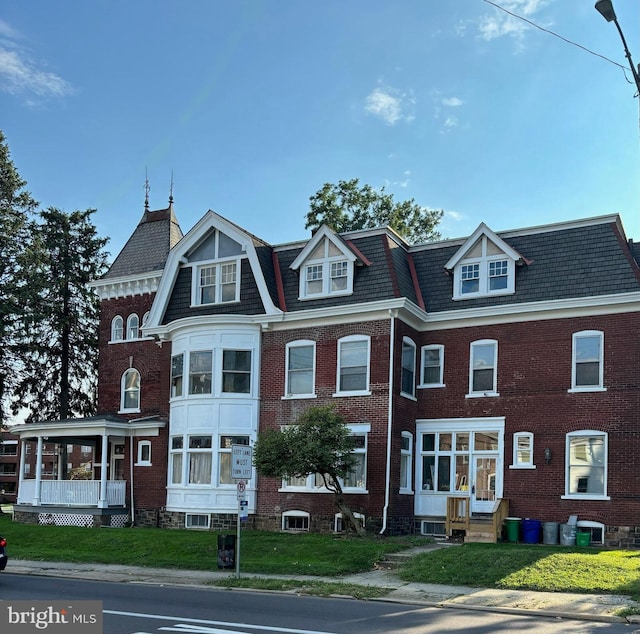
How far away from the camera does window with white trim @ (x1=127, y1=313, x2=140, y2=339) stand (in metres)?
32.0

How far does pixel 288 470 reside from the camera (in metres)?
22.6

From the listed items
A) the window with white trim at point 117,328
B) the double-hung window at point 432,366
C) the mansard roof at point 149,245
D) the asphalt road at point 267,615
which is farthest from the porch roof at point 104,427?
the asphalt road at point 267,615

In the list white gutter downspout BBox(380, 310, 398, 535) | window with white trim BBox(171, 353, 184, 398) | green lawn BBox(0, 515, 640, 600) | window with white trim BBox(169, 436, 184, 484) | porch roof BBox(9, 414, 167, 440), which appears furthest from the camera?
porch roof BBox(9, 414, 167, 440)

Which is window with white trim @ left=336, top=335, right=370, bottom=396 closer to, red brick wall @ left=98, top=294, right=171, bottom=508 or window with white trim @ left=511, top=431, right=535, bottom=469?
window with white trim @ left=511, top=431, right=535, bottom=469

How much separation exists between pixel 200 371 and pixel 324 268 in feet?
17.5

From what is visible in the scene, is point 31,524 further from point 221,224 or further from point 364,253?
point 364,253

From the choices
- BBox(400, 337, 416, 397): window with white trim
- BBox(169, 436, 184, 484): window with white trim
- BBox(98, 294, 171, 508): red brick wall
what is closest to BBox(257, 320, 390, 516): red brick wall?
BBox(400, 337, 416, 397): window with white trim

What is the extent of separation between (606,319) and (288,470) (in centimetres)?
1007

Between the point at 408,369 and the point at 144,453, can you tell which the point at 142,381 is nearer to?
the point at 144,453

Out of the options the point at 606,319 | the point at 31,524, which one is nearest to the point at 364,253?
the point at 606,319

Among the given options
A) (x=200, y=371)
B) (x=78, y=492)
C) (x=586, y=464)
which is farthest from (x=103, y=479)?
(x=586, y=464)

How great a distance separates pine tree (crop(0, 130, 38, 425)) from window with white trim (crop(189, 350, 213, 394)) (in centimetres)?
1474

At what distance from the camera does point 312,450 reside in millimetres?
22359

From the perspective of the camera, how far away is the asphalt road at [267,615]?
452 inches
